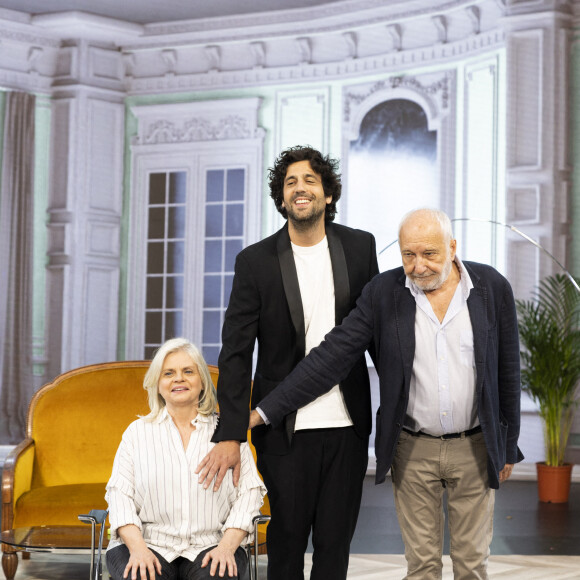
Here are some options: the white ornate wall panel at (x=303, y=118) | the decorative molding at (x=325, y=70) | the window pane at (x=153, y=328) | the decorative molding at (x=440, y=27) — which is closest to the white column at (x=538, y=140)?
the decorative molding at (x=325, y=70)

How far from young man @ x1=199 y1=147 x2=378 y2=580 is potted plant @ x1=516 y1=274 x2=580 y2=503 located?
12.5 feet

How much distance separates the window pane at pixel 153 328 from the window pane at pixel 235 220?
3.79 feet

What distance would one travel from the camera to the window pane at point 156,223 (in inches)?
361

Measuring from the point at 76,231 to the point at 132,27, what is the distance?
2143 mm

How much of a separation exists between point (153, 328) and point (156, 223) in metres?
1.09

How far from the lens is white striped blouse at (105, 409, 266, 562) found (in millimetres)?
2469

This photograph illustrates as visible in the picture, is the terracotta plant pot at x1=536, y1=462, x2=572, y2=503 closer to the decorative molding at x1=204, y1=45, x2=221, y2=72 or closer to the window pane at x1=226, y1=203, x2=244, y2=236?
the window pane at x1=226, y1=203, x2=244, y2=236

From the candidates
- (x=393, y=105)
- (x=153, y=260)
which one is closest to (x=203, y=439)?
(x=393, y=105)

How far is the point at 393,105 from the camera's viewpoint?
826 centimetres

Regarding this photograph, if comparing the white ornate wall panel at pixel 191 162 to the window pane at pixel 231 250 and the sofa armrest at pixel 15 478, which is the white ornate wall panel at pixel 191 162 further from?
the sofa armrest at pixel 15 478

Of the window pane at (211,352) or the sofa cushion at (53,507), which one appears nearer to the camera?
the sofa cushion at (53,507)

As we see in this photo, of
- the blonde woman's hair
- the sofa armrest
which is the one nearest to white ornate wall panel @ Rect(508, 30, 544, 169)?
the sofa armrest

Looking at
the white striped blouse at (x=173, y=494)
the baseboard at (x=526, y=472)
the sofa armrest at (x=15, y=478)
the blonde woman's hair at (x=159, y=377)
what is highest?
the blonde woman's hair at (x=159, y=377)

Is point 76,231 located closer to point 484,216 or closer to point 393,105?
point 393,105
